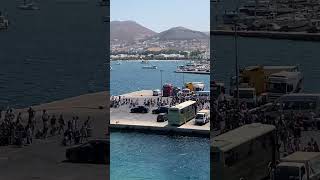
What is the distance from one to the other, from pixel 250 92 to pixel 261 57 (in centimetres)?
→ 37

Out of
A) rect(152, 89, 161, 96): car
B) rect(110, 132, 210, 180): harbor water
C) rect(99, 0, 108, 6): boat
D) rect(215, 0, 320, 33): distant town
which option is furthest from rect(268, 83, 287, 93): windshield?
rect(152, 89, 161, 96): car

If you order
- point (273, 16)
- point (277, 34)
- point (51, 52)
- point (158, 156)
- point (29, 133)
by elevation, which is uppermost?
point (273, 16)

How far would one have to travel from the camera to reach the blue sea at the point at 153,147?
8974 mm

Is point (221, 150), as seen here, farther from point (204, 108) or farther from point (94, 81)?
point (204, 108)

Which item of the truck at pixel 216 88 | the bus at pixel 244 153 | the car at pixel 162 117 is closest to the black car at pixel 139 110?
the car at pixel 162 117

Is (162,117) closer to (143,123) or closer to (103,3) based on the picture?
(143,123)

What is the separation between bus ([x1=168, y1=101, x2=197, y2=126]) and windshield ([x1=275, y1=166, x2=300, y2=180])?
3834mm

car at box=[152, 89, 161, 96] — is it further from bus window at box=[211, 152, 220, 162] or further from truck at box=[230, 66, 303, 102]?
bus window at box=[211, 152, 220, 162]

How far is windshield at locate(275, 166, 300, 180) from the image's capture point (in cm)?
487

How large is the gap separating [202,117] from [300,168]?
3325 millimetres

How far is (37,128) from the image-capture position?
5215 millimetres

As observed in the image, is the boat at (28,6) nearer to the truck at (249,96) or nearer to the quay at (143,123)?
the truck at (249,96)

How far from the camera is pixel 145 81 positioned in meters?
10.1

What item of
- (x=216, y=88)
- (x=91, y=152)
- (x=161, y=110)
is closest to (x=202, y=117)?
(x=161, y=110)
